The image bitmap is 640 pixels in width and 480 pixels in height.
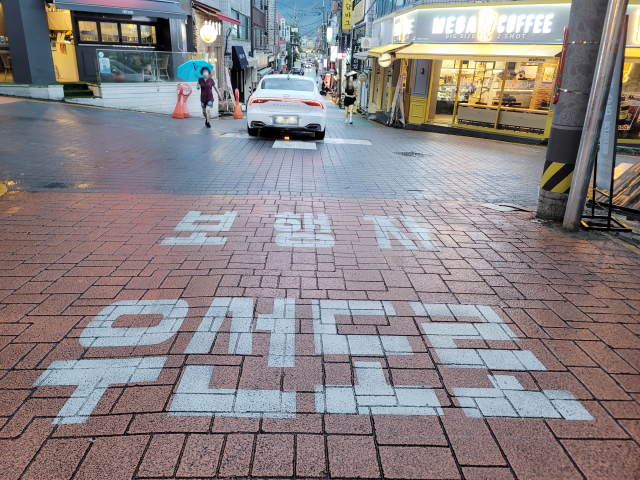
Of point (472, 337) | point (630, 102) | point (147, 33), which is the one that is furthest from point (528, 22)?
point (147, 33)

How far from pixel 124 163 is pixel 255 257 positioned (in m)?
5.53

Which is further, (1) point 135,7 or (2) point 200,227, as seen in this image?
(1) point 135,7

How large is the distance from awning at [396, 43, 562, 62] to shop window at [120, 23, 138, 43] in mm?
12943

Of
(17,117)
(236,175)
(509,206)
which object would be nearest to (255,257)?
(236,175)

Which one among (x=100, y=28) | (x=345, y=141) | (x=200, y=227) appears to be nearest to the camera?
(x=200, y=227)

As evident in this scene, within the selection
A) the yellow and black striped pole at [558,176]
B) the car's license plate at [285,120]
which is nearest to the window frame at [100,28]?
the car's license plate at [285,120]

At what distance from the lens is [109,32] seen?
21094 mm

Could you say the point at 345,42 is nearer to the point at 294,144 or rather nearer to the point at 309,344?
the point at 294,144

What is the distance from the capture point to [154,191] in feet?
23.6

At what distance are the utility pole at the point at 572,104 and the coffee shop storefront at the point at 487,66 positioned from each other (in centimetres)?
857

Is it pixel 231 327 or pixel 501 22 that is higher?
pixel 501 22

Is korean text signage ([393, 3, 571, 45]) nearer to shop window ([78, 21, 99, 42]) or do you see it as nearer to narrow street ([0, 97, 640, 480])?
narrow street ([0, 97, 640, 480])

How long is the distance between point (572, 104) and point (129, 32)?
70.8ft

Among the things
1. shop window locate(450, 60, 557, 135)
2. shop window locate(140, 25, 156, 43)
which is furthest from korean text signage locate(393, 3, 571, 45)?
shop window locate(140, 25, 156, 43)
